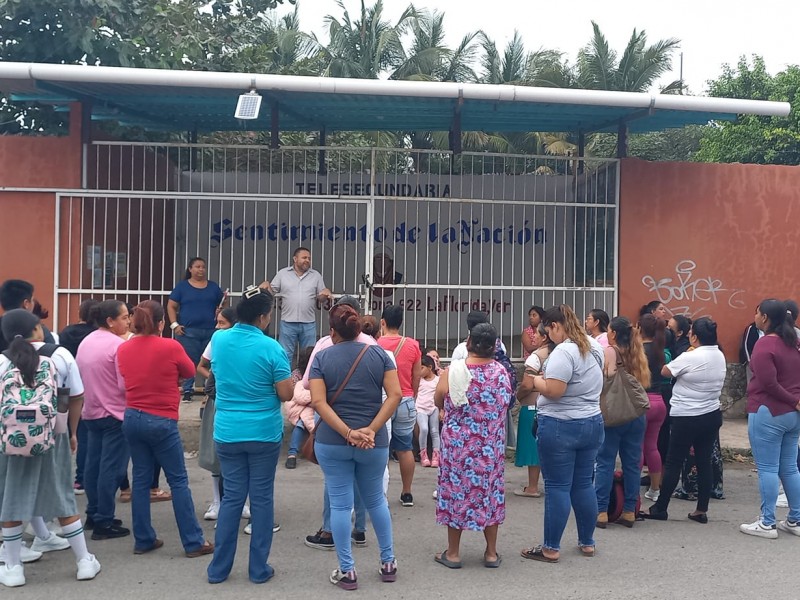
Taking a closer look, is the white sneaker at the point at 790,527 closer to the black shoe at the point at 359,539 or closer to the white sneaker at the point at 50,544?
the black shoe at the point at 359,539

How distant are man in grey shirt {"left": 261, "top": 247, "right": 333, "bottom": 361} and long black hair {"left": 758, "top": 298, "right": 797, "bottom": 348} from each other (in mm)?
4383

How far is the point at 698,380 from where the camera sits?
6.03 metres

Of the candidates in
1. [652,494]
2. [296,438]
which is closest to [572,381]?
[652,494]

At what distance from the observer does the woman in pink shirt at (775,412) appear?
5.77 metres

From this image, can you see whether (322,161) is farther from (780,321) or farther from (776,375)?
(776,375)

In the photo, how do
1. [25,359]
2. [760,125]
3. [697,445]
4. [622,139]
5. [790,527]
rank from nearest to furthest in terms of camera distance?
[25,359] < [790,527] < [697,445] < [622,139] < [760,125]

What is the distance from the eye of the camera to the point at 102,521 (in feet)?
18.1

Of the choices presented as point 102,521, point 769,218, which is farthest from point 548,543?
point 769,218

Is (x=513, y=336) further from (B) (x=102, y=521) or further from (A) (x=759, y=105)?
(B) (x=102, y=521)

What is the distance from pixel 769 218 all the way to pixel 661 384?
3.98 metres

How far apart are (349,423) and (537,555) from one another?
1.60m

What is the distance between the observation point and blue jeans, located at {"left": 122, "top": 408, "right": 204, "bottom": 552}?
5.03 meters

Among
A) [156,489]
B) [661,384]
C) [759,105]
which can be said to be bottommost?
[156,489]

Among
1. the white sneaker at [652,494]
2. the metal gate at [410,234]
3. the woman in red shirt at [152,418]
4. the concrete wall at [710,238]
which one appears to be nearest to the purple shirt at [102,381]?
the woman in red shirt at [152,418]
